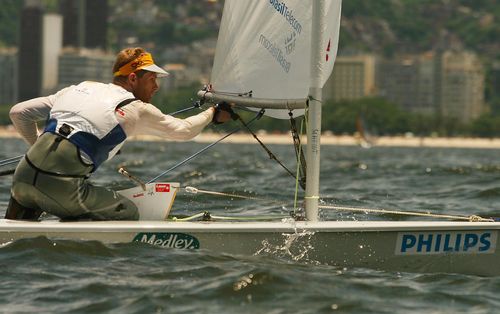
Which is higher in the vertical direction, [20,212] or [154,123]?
[154,123]

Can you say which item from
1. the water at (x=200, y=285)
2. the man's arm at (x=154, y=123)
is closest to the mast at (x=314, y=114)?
the water at (x=200, y=285)

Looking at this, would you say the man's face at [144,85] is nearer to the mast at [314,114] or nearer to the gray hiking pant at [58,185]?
the gray hiking pant at [58,185]

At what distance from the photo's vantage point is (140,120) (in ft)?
30.6

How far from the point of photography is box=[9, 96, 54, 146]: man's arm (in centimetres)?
979

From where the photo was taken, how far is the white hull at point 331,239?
364 inches

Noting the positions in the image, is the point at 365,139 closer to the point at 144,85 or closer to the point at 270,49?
the point at 270,49

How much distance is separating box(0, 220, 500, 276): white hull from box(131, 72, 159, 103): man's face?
1089 millimetres

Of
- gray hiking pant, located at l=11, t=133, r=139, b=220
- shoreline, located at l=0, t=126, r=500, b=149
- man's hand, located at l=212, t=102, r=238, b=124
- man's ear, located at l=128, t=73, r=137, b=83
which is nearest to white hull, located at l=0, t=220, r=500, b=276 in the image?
gray hiking pant, located at l=11, t=133, r=139, b=220

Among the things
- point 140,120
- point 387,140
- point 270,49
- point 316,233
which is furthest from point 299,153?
point 387,140

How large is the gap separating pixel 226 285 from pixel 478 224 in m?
2.13

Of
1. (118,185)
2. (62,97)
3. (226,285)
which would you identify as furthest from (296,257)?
(118,185)

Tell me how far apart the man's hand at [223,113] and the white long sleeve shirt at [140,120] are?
7 cm

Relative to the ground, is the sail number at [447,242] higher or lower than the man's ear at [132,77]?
lower

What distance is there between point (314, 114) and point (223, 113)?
807 millimetres
